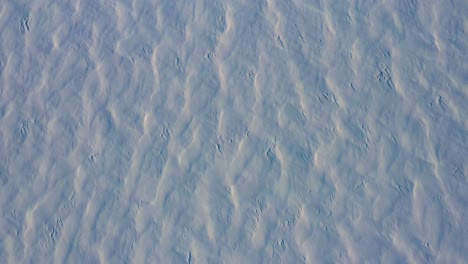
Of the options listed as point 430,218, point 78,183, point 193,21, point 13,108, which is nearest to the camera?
point 430,218

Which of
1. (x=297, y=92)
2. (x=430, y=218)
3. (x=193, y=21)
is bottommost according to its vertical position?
(x=430, y=218)

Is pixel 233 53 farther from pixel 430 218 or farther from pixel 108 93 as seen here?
pixel 430 218

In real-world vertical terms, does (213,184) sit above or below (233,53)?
below

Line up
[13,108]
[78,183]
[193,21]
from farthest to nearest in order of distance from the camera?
[193,21] < [13,108] < [78,183]

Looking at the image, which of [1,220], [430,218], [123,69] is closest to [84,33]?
[123,69]

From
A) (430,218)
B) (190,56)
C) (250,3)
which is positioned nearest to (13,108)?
(190,56)

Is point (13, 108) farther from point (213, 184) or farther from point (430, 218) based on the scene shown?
point (430, 218)

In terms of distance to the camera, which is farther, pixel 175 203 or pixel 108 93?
pixel 108 93
